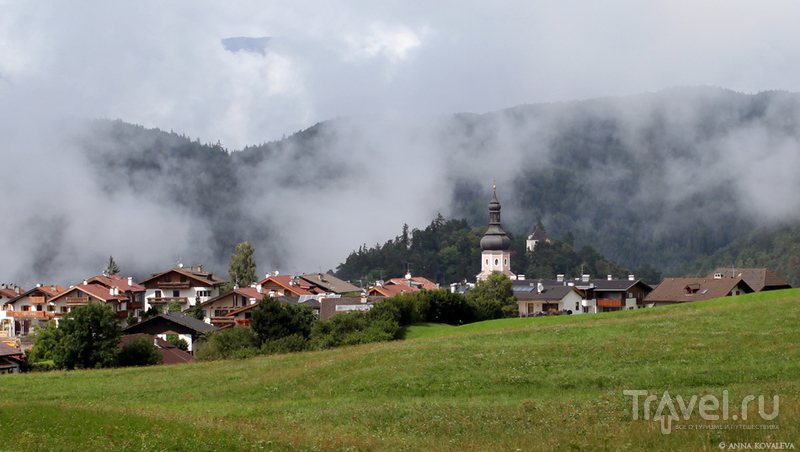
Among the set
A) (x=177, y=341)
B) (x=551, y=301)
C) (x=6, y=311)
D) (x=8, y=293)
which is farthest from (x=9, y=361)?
(x=551, y=301)

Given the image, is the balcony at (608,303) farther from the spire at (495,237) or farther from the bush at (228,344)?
the spire at (495,237)

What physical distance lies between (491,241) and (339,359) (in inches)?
4507

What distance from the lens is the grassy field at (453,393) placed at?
583 inches

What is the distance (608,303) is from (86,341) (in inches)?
2339

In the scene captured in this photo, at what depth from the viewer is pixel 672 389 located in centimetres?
1942

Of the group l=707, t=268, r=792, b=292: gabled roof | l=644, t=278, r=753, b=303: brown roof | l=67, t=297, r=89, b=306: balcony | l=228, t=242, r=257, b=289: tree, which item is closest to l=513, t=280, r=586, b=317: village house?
l=644, t=278, r=753, b=303: brown roof

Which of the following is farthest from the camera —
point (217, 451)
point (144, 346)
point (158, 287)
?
point (158, 287)

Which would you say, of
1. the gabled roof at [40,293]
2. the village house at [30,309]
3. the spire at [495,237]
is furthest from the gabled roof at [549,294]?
the spire at [495,237]

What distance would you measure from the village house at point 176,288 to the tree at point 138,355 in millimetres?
42990

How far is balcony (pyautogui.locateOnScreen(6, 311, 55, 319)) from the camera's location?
7550 centimetres

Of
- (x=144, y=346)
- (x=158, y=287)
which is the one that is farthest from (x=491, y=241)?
(x=144, y=346)

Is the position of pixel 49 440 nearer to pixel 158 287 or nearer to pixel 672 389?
pixel 672 389

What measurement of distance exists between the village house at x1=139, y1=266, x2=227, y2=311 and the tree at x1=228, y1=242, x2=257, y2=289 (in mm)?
22331

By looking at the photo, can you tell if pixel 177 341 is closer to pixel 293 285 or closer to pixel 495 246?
pixel 293 285
